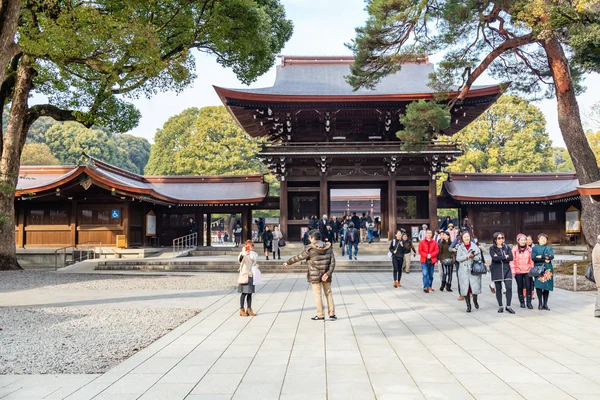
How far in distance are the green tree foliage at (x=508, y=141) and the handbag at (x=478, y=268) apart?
32.0 meters

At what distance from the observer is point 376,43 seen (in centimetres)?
1708

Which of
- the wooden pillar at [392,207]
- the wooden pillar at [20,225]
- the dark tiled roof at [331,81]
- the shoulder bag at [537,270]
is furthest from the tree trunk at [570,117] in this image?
the wooden pillar at [20,225]

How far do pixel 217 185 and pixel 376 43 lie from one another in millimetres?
17015

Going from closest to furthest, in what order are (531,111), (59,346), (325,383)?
(325,383) < (59,346) < (531,111)

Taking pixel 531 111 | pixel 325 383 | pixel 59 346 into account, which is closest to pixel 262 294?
pixel 59 346

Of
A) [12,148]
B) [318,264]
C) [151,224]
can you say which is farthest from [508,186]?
[12,148]

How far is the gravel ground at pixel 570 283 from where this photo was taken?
12734 millimetres

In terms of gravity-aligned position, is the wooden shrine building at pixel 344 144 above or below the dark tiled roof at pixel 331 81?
below

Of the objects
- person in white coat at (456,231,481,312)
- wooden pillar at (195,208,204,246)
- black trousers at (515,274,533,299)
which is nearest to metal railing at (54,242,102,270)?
wooden pillar at (195,208,204,246)

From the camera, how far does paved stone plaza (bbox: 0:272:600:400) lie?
15.3 ft

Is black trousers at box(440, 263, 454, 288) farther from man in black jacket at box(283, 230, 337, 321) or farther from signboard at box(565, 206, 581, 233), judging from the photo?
signboard at box(565, 206, 581, 233)

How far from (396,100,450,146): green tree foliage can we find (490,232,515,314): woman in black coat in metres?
8.31

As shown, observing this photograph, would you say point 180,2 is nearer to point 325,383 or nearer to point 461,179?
point 325,383

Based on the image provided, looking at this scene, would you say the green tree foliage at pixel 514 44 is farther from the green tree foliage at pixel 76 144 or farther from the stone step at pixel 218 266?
the green tree foliage at pixel 76 144
